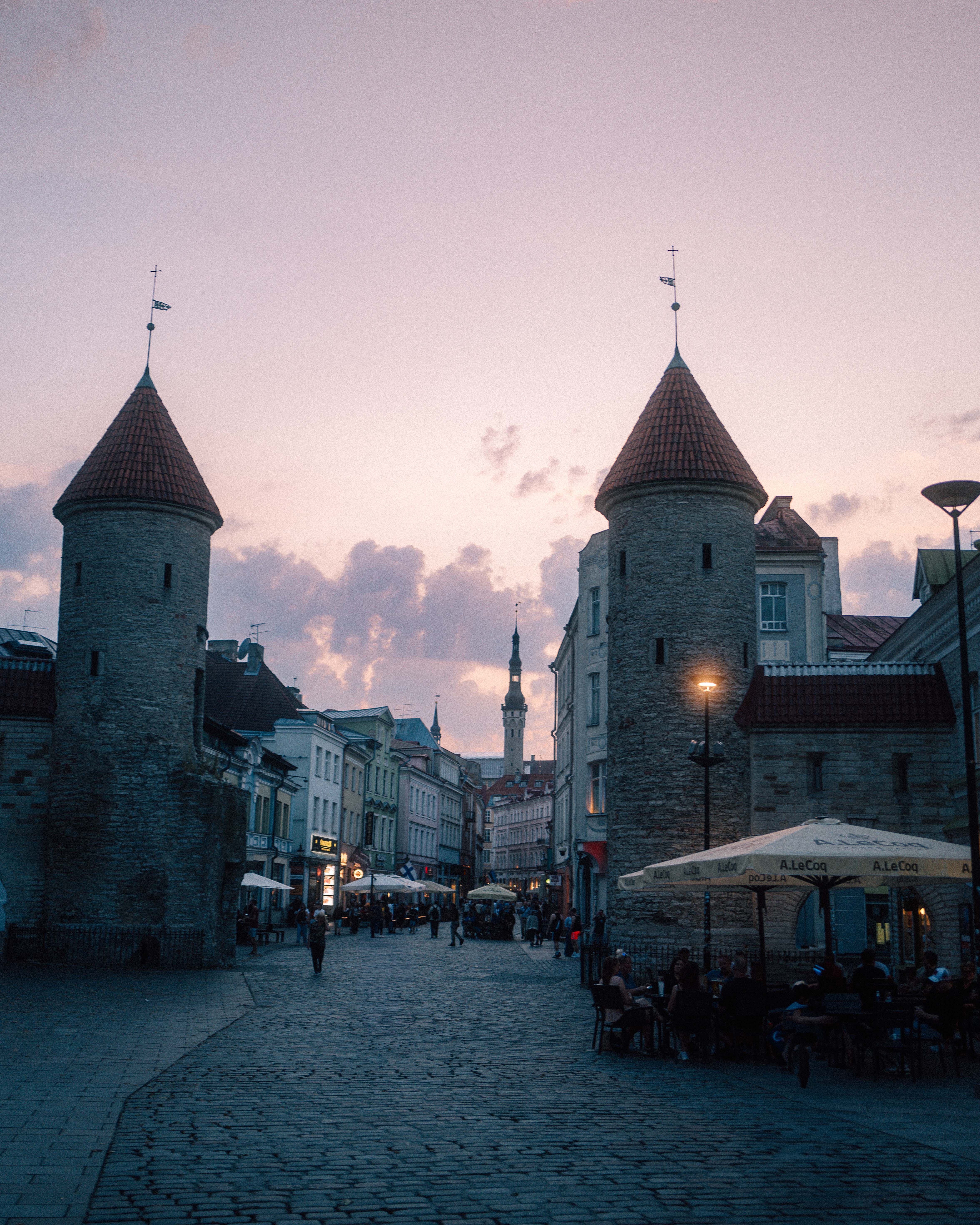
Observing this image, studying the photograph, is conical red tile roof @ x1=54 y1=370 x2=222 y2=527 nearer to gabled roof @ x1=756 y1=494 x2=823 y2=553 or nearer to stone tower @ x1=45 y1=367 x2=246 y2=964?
stone tower @ x1=45 y1=367 x2=246 y2=964

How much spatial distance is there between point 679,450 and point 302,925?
24.2 meters

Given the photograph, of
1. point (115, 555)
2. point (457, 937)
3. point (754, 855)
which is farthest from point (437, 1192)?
point (457, 937)

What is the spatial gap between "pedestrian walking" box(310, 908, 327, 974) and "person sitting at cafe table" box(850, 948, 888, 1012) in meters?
14.5

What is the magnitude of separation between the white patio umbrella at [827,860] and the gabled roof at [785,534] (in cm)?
2990

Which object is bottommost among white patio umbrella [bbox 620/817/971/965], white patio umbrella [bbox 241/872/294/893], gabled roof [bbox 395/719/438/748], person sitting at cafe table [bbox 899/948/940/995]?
person sitting at cafe table [bbox 899/948/940/995]

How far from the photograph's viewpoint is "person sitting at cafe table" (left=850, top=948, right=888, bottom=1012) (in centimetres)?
1570

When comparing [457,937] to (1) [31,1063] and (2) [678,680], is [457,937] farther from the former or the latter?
(1) [31,1063]

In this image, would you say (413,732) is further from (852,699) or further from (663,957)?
(852,699)

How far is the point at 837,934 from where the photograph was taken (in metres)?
27.1

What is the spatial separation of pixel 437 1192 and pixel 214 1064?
665 cm

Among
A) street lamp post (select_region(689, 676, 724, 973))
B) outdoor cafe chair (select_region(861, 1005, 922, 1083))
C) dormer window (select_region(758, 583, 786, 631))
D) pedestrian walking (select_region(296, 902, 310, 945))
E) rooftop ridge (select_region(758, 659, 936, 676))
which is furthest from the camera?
dormer window (select_region(758, 583, 786, 631))

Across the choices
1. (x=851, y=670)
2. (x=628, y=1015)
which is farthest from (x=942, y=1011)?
(x=851, y=670)

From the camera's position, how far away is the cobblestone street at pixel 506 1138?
24.7ft

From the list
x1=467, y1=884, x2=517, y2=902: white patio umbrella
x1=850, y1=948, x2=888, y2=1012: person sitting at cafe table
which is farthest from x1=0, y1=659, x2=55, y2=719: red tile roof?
x1=467, y1=884, x2=517, y2=902: white patio umbrella
